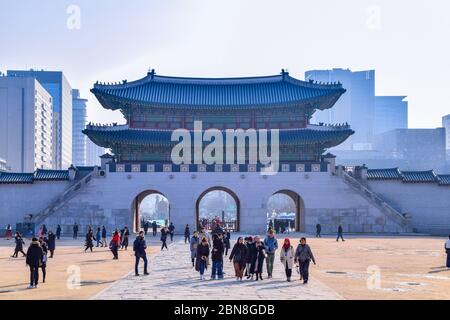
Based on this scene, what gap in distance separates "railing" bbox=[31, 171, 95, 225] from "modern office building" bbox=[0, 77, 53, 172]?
71.7 metres

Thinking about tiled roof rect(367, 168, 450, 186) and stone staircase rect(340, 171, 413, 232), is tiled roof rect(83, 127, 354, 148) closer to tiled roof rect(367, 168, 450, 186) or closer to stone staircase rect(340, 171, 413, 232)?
stone staircase rect(340, 171, 413, 232)

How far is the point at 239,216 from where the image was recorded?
50531 millimetres

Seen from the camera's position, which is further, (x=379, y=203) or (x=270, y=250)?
(x=379, y=203)

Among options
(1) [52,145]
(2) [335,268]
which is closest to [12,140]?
(1) [52,145]

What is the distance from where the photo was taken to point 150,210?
193375 mm

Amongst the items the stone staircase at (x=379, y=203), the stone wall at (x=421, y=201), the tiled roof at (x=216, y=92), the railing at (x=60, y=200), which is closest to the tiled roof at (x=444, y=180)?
the stone wall at (x=421, y=201)

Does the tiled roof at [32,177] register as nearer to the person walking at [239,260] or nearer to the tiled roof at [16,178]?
the tiled roof at [16,178]

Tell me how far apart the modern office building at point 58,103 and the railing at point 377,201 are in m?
116

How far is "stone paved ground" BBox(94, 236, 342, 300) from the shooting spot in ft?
53.2

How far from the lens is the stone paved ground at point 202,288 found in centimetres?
1622

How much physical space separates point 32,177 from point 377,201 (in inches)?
1159

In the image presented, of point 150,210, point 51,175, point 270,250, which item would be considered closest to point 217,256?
point 270,250

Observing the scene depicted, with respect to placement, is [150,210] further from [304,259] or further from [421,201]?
[304,259]

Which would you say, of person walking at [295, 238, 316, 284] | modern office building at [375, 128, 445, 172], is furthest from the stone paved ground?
modern office building at [375, 128, 445, 172]
